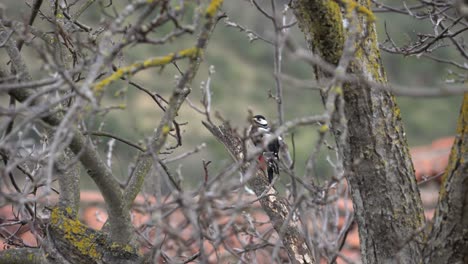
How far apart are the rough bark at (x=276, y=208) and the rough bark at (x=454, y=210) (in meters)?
0.92

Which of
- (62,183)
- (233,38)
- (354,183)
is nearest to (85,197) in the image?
(62,183)

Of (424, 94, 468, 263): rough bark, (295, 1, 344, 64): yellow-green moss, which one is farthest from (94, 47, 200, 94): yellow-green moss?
(424, 94, 468, 263): rough bark

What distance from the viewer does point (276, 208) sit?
403 cm

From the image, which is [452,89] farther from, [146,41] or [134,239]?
[134,239]

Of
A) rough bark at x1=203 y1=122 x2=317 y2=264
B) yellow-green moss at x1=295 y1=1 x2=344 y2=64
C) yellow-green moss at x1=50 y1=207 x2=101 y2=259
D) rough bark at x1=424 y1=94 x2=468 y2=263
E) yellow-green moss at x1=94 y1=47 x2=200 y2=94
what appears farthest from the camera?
rough bark at x1=203 y1=122 x2=317 y2=264

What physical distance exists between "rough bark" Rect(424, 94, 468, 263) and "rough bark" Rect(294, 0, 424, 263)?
0.25 metres

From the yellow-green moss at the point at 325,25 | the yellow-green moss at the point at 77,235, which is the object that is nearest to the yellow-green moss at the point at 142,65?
the yellow-green moss at the point at 325,25

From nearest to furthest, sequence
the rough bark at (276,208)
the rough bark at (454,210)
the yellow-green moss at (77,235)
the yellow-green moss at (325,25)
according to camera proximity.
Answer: the rough bark at (454,210), the yellow-green moss at (325,25), the yellow-green moss at (77,235), the rough bark at (276,208)

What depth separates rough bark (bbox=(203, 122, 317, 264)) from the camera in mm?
3852

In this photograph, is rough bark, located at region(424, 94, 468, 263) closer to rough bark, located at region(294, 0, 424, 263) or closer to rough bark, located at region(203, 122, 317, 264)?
rough bark, located at region(294, 0, 424, 263)

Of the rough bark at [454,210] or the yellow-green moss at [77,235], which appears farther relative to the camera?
the yellow-green moss at [77,235]

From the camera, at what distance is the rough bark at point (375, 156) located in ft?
10.2

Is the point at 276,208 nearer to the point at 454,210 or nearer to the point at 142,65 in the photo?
the point at 454,210

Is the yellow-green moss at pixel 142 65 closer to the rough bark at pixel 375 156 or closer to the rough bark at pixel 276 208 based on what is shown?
the rough bark at pixel 375 156
